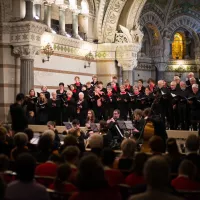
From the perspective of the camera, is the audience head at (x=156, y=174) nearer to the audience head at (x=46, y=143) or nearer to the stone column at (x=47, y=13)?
the audience head at (x=46, y=143)

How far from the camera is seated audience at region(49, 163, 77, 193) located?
161 inches

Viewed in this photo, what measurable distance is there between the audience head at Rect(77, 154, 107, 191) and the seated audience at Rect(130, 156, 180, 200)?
46cm

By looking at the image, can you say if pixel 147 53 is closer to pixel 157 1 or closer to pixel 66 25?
pixel 157 1

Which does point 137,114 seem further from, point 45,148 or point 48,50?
point 48,50

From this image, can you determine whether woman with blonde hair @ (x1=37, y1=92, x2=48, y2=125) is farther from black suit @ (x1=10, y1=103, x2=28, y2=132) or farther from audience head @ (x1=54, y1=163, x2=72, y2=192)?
audience head @ (x1=54, y1=163, x2=72, y2=192)

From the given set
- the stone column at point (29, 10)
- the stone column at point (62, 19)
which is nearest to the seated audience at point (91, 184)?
the stone column at point (29, 10)

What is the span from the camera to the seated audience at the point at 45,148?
5680 millimetres

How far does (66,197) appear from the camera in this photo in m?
4.02

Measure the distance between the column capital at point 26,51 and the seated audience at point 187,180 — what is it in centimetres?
1011

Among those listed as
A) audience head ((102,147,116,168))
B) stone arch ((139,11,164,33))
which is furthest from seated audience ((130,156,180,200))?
stone arch ((139,11,164,33))

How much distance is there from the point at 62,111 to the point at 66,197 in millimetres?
9335

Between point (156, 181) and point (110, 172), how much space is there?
1666mm

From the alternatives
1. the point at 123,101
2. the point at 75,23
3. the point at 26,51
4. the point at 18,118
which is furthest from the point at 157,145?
the point at 75,23

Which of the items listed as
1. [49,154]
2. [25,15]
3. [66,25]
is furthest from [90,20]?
[49,154]
